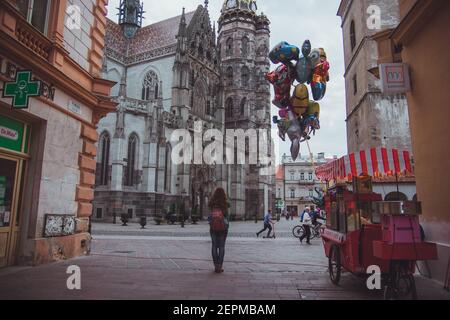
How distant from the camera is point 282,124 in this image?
11578mm

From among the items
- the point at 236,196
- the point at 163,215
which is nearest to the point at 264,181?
the point at 236,196

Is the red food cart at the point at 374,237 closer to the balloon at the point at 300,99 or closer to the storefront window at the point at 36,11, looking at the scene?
the balloon at the point at 300,99

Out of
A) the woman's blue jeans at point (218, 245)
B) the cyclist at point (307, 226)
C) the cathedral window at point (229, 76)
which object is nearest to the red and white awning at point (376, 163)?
the woman's blue jeans at point (218, 245)

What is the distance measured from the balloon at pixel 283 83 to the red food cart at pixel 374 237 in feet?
16.4

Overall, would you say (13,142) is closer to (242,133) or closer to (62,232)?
(62,232)

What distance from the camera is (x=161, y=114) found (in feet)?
114

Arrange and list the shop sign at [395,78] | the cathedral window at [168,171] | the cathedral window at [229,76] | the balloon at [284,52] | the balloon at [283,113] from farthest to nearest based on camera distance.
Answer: the cathedral window at [229,76]
the cathedral window at [168,171]
the balloon at [283,113]
the balloon at [284,52]
the shop sign at [395,78]

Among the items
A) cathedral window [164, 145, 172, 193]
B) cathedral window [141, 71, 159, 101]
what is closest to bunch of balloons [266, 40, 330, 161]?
cathedral window [164, 145, 172, 193]

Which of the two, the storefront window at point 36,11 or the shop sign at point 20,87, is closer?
the shop sign at point 20,87

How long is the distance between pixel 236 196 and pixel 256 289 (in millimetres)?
42213

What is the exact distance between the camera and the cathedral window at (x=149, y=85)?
136 feet

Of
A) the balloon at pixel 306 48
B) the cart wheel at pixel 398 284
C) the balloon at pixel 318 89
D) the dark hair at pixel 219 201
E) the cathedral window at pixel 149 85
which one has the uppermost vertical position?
the cathedral window at pixel 149 85

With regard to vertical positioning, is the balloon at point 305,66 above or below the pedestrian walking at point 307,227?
above

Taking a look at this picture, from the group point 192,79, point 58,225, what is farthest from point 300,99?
point 192,79
